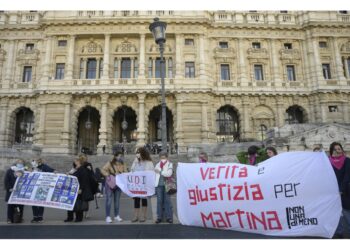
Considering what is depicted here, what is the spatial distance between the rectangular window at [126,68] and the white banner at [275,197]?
79.7ft

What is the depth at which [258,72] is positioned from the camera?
3028 cm

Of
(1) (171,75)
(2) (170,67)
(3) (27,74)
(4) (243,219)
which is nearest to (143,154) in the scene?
(4) (243,219)

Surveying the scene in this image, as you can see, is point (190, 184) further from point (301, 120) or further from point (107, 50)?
point (301, 120)

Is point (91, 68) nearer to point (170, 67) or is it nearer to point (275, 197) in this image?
point (170, 67)

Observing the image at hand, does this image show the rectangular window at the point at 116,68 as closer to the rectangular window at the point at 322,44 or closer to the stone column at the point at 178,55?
the stone column at the point at 178,55

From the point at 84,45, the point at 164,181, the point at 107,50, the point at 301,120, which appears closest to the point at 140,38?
the point at 107,50

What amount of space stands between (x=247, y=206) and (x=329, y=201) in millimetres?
1520

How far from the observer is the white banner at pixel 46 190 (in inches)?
311

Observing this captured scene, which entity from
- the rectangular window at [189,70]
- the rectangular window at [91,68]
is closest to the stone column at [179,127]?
the rectangular window at [189,70]

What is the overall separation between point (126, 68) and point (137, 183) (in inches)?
899

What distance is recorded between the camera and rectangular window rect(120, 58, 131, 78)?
2953 centimetres

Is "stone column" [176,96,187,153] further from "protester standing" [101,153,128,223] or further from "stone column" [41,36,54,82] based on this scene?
"protester standing" [101,153,128,223]

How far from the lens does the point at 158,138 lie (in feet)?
99.3

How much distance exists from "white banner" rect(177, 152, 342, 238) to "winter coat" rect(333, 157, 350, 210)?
34 cm
